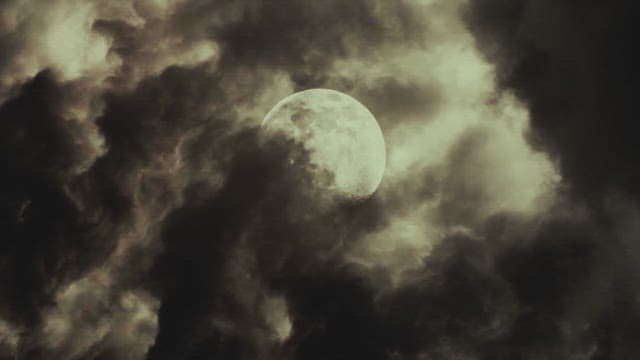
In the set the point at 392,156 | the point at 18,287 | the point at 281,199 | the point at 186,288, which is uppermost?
the point at 392,156

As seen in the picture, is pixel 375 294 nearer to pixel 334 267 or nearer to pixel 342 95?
pixel 334 267

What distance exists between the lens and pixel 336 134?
35969mm

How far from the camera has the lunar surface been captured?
117 ft

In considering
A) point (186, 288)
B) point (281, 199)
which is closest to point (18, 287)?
point (186, 288)

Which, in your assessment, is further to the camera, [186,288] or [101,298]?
[186,288]

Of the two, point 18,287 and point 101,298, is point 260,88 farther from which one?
point 18,287

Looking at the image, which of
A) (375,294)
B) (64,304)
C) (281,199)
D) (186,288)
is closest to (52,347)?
(64,304)

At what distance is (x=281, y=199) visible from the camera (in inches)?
1470

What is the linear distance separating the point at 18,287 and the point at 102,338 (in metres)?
6.20

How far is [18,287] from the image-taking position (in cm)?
3619

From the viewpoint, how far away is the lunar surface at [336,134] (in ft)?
117

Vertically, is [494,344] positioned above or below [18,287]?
above

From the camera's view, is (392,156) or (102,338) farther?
(392,156)

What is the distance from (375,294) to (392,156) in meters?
8.80
